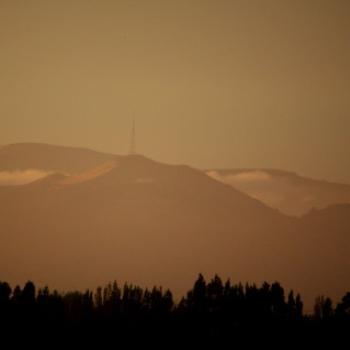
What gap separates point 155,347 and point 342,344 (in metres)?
43.6

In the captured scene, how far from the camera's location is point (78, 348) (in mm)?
193250

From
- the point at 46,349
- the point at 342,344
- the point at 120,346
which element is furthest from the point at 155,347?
the point at 342,344

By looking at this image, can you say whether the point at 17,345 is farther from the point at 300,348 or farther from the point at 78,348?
the point at 300,348

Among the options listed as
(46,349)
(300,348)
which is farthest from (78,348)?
(300,348)

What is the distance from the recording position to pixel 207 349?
19950 centimetres

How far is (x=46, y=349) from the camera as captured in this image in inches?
7505

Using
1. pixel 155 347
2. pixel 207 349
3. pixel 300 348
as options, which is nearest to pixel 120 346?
pixel 155 347

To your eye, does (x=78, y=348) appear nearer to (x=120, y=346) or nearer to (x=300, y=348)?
(x=120, y=346)

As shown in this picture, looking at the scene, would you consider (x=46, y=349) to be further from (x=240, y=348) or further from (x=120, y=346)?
(x=240, y=348)

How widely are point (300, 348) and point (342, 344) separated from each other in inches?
387

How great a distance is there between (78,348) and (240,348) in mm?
37679

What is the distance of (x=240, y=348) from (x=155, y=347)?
19896 mm

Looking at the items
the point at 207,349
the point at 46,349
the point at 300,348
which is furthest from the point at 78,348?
the point at 300,348

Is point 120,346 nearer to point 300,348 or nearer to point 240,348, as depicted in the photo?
point 240,348
